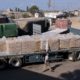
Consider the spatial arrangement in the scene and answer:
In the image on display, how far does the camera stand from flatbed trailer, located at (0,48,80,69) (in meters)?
20.8

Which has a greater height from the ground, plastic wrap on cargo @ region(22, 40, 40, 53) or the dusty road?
plastic wrap on cargo @ region(22, 40, 40, 53)

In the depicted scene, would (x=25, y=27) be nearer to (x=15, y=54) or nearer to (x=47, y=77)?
(x=15, y=54)

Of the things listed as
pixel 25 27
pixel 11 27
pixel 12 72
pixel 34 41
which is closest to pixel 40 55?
pixel 34 41

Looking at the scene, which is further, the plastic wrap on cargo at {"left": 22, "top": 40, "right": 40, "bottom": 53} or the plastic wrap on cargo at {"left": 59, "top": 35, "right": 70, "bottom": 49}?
the plastic wrap on cargo at {"left": 59, "top": 35, "right": 70, "bottom": 49}

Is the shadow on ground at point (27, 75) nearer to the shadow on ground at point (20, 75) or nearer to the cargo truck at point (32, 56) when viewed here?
the shadow on ground at point (20, 75)

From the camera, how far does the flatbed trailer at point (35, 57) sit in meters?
20.8

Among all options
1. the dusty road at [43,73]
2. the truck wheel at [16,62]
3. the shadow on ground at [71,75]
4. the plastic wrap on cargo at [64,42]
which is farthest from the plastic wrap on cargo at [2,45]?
the shadow on ground at [71,75]

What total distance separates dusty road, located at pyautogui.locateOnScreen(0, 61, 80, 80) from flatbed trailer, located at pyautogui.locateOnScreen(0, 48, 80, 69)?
1.48 ft

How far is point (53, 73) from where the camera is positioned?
19.6m

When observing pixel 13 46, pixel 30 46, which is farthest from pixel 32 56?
pixel 13 46

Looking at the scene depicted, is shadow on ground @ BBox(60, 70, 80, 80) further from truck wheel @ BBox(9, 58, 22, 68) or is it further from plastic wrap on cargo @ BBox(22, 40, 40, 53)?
truck wheel @ BBox(9, 58, 22, 68)

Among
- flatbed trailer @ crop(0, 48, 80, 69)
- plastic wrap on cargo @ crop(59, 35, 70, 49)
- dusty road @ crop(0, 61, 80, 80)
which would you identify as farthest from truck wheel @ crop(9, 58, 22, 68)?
plastic wrap on cargo @ crop(59, 35, 70, 49)

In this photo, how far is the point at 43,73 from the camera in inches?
774

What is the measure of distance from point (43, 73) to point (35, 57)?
2.09 metres
